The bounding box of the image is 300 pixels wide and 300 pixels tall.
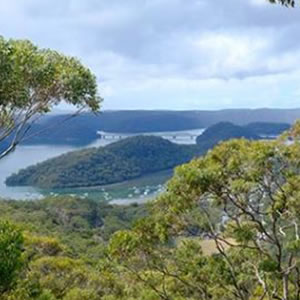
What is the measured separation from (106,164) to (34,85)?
299ft

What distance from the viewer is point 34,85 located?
5.65 metres

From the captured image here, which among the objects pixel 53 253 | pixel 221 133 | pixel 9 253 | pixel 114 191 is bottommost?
pixel 114 191

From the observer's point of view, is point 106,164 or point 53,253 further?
point 106,164

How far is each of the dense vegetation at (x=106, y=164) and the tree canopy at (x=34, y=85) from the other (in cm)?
8210

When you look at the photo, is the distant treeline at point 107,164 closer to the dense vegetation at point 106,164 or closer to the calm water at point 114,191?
the dense vegetation at point 106,164

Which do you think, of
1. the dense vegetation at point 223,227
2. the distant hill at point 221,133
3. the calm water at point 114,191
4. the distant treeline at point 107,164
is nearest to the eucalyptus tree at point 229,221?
the dense vegetation at point 223,227

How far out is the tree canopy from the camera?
205 inches

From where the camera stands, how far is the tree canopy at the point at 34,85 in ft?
17.1

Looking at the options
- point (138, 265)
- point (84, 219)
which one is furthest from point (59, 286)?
point (84, 219)

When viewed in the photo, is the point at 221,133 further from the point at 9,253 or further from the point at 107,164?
the point at 9,253

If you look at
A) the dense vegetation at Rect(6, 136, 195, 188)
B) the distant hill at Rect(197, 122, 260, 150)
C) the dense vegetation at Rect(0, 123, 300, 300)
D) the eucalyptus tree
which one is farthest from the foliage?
A: the distant hill at Rect(197, 122, 260, 150)

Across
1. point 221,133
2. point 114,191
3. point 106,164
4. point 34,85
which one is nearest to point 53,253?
point 34,85

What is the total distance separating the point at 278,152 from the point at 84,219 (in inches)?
1753

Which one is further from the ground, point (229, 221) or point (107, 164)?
point (229, 221)
